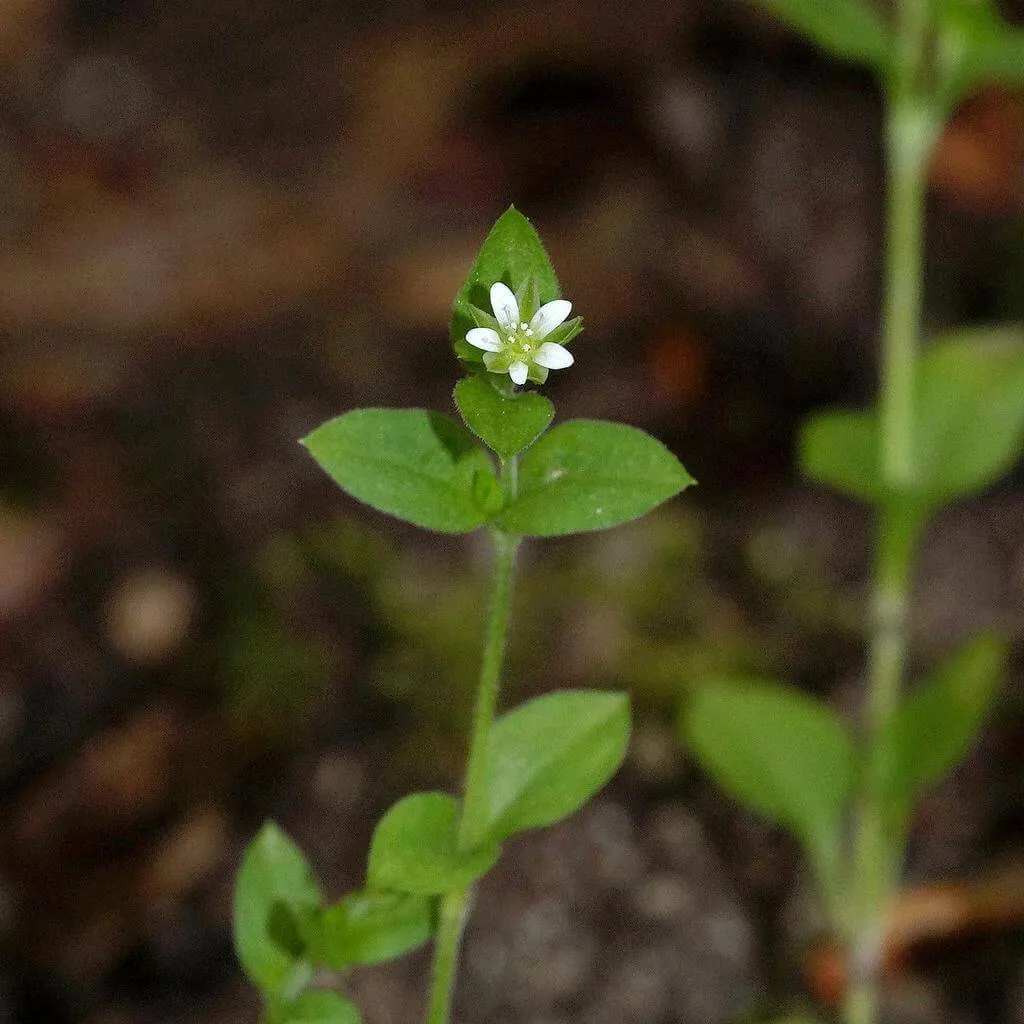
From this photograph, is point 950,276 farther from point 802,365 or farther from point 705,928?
point 705,928

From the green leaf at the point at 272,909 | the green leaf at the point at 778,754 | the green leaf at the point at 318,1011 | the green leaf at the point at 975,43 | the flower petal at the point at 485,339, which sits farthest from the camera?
the green leaf at the point at 778,754

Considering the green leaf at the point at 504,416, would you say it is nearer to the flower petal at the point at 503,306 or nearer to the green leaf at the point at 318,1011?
the flower petal at the point at 503,306

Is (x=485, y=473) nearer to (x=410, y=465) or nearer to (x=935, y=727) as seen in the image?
(x=410, y=465)

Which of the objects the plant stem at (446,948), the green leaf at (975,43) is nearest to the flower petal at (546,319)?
the plant stem at (446,948)

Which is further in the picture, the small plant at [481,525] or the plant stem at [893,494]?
the plant stem at [893,494]

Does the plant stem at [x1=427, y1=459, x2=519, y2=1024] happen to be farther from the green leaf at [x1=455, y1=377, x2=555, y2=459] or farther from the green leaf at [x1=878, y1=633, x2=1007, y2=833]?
the green leaf at [x1=878, y1=633, x2=1007, y2=833]

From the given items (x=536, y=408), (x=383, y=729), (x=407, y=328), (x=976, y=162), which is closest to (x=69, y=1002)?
(x=383, y=729)
